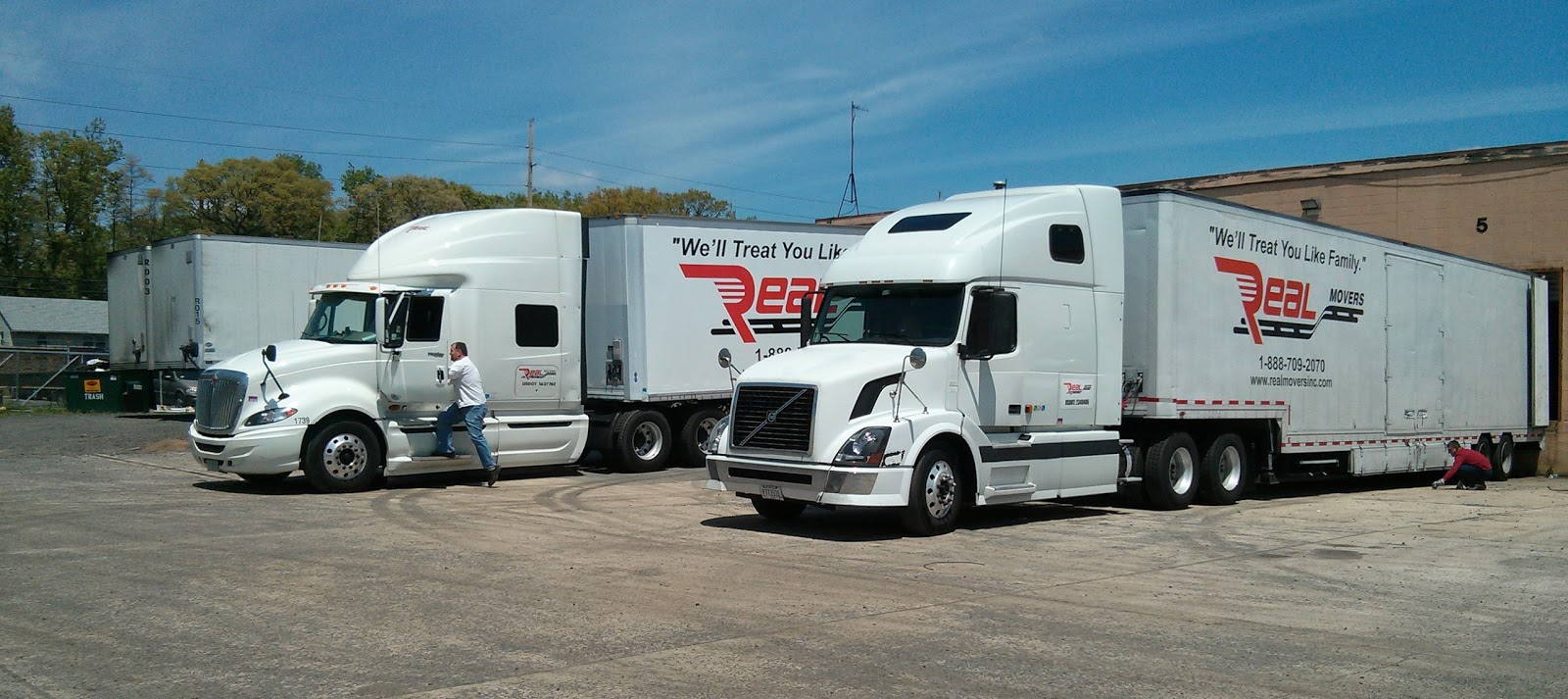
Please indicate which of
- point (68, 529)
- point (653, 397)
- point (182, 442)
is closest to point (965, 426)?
point (653, 397)

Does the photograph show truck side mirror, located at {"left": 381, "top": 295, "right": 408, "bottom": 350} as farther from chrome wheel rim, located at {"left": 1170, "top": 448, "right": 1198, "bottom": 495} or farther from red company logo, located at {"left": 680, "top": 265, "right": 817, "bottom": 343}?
chrome wheel rim, located at {"left": 1170, "top": 448, "right": 1198, "bottom": 495}

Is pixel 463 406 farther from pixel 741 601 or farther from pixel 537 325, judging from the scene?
pixel 741 601

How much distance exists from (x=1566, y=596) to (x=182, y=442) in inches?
838

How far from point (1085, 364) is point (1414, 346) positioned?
8.27m

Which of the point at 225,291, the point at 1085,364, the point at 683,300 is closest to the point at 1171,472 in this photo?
the point at 1085,364

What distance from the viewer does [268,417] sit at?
46.7 ft

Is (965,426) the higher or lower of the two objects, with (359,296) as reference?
lower

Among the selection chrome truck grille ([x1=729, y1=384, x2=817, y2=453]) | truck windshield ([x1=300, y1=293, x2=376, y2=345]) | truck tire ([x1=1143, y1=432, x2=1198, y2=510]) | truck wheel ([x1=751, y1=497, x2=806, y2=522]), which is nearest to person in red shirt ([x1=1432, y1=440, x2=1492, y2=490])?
truck tire ([x1=1143, y1=432, x2=1198, y2=510])

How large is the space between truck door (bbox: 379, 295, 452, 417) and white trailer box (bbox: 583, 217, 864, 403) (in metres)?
2.93

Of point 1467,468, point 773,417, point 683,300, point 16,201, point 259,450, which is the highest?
point 16,201

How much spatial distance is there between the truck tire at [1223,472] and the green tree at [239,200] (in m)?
64.4

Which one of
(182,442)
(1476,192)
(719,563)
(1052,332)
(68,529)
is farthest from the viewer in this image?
(1476,192)

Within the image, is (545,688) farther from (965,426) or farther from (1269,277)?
(1269,277)

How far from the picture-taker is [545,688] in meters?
5.81
